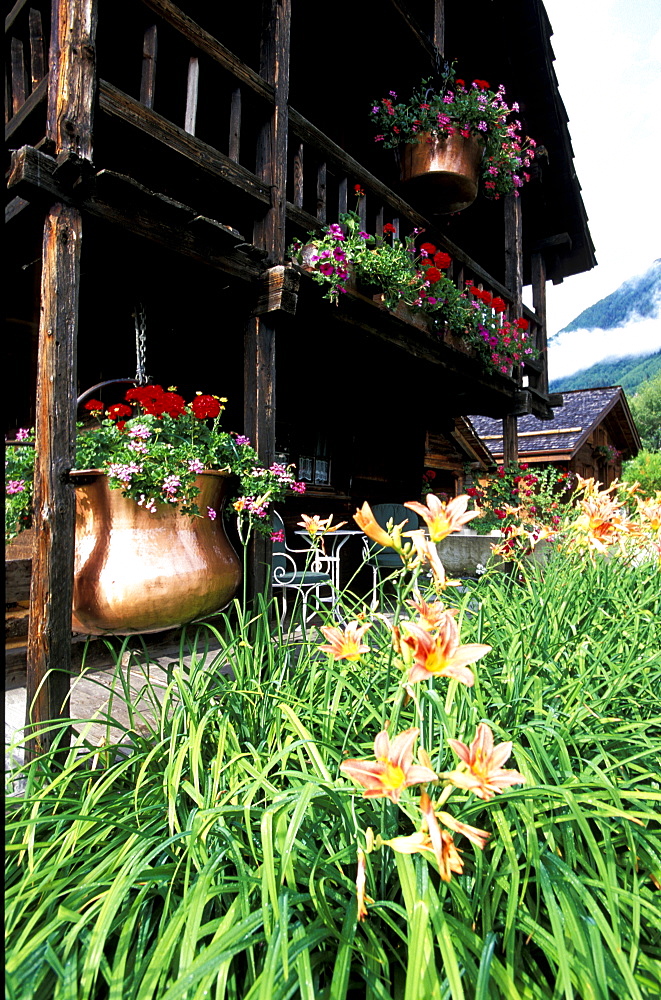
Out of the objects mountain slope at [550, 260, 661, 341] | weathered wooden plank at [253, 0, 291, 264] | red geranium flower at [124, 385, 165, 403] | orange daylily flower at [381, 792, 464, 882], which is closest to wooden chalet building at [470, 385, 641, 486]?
weathered wooden plank at [253, 0, 291, 264]

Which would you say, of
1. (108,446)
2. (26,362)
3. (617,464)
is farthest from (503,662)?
(617,464)

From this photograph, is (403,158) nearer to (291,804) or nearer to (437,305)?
(437,305)

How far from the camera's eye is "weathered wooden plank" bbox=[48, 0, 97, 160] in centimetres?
226

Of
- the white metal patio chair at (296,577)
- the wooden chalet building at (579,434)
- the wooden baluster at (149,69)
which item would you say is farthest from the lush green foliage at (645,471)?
the wooden baluster at (149,69)

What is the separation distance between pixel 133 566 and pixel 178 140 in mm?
1964

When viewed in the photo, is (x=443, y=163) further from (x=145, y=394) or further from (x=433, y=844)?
(x=433, y=844)

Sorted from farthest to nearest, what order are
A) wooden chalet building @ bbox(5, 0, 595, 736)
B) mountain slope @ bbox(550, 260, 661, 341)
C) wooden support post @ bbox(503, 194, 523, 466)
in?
mountain slope @ bbox(550, 260, 661, 341)
wooden support post @ bbox(503, 194, 523, 466)
wooden chalet building @ bbox(5, 0, 595, 736)

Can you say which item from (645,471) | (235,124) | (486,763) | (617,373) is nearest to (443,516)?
(486,763)

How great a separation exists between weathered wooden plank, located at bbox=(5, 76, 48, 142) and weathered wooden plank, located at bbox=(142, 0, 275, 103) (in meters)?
0.58

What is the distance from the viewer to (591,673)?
1.60 meters

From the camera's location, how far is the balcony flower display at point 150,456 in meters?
2.29

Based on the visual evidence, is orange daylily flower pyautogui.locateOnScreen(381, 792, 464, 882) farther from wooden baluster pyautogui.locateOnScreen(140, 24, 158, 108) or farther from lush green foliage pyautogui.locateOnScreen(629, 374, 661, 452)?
lush green foliage pyautogui.locateOnScreen(629, 374, 661, 452)

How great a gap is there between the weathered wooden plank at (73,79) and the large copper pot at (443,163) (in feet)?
10.1

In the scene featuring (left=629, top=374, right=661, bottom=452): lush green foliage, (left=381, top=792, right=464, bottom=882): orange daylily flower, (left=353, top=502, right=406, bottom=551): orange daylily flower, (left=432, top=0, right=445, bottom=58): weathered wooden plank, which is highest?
(left=629, top=374, right=661, bottom=452): lush green foliage
